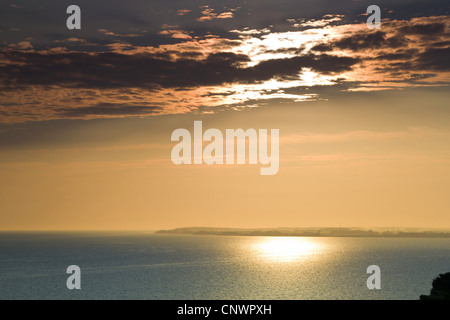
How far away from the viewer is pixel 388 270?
534 feet

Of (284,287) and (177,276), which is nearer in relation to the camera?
(284,287)

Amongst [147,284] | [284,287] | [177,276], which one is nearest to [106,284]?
[147,284]

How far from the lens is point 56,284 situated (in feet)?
387

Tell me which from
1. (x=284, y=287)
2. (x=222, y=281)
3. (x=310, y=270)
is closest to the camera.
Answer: (x=284, y=287)

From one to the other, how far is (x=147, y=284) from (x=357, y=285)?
51794mm
